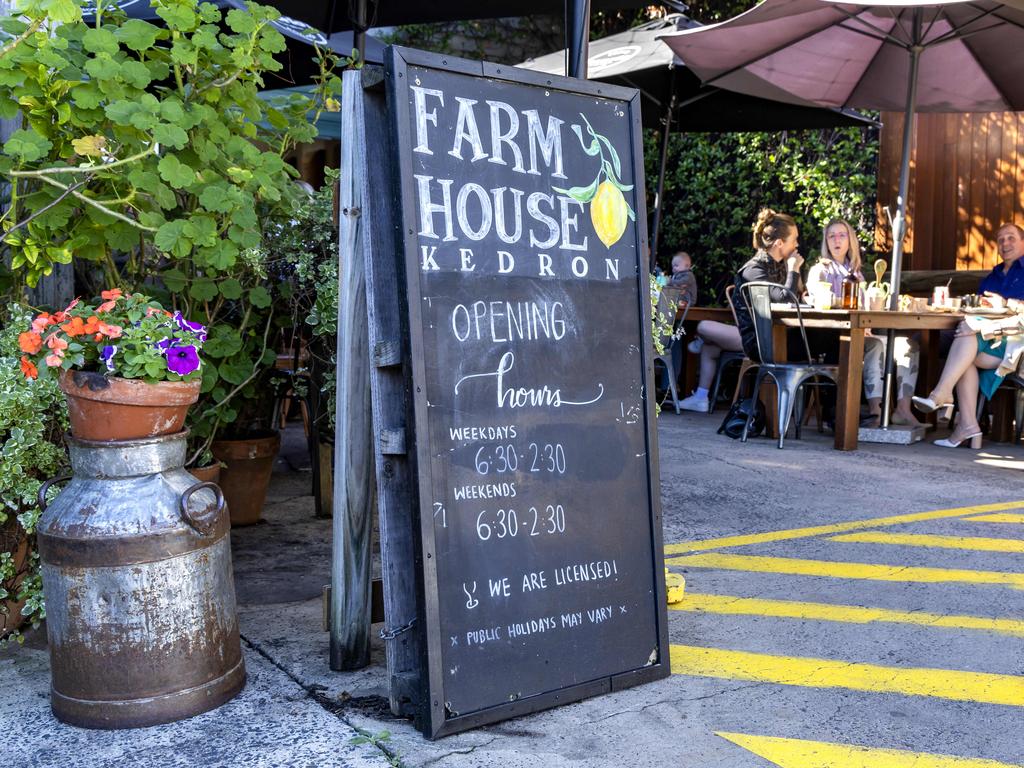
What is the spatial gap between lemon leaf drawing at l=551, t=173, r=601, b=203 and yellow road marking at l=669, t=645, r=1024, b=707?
142 cm

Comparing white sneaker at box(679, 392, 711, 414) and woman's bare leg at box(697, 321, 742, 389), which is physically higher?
woman's bare leg at box(697, 321, 742, 389)

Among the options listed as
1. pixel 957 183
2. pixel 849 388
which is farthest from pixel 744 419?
pixel 957 183

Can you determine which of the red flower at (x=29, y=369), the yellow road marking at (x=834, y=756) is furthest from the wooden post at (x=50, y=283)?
the yellow road marking at (x=834, y=756)

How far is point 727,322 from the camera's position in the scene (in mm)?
8430

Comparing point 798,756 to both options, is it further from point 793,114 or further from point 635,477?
point 793,114

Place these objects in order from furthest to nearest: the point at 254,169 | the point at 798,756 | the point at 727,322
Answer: the point at 727,322
the point at 254,169
the point at 798,756

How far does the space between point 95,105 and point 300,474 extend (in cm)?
324

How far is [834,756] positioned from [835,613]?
1.15m

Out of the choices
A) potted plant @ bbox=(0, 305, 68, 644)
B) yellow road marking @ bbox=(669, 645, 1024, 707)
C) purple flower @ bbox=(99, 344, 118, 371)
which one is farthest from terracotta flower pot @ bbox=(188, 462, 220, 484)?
yellow road marking @ bbox=(669, 645, 1024, 707)

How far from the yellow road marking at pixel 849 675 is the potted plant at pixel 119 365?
166cm

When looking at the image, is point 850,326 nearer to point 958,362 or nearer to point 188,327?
point 958,362

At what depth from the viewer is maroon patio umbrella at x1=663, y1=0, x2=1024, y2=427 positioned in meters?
7.39

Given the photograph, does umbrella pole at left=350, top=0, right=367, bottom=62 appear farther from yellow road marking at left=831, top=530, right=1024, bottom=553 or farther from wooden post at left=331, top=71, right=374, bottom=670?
yellow road marking at left=831, top=530, right=1024, bottom=553

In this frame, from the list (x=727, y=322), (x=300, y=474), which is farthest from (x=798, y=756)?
(x=727, y=322)
